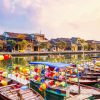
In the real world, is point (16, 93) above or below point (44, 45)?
below

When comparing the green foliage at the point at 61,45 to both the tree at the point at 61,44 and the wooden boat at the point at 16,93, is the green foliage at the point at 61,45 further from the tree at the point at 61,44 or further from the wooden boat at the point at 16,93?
the wooden boat at the point at 16,93

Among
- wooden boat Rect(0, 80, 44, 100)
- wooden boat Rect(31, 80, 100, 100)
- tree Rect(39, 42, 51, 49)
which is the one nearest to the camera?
wooden boat Rect(0, 80, 44, 100)

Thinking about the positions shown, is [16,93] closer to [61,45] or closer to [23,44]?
[23,44]

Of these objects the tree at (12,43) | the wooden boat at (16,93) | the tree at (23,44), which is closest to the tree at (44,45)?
the tree at (23,44)

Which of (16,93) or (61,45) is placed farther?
(61,45)

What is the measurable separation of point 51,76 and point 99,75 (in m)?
10.9

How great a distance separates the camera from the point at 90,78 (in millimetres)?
29609

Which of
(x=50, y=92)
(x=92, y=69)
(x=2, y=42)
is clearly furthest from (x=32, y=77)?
(x=2, y=42)

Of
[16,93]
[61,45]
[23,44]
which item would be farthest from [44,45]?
[16,93]

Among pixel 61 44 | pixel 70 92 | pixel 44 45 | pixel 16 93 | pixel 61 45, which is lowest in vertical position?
pixel 70 92

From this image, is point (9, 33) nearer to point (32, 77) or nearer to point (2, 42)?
point (2, 42)

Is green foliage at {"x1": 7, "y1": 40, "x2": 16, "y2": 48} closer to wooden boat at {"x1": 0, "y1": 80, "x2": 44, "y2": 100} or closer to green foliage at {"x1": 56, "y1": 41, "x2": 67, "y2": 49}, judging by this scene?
green foliage at {"x1": 56, "y1": 41, "x2": 67, "y2": 49}

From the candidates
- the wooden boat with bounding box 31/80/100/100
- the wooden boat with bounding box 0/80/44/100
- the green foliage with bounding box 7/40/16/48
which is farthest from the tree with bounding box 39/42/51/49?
the wooden boat with bounding box 0/80/44/100

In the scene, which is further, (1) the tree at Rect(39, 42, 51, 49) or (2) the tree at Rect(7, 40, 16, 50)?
(1) the tree at Rect(39, 42, 51, 49)
